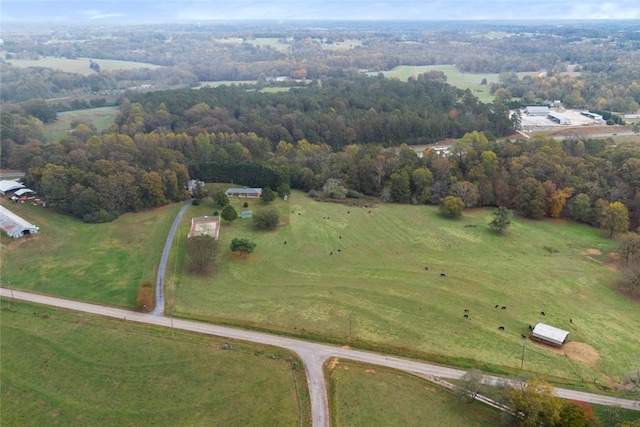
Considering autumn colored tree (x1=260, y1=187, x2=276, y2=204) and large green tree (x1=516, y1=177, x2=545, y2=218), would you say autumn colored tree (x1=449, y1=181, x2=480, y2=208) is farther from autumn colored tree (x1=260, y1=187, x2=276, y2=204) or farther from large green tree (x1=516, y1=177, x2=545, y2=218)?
autumn colored tree (x1=260, y1=187, x2=276, y2=204)

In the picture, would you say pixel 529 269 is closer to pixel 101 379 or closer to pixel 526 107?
pixel 101 379

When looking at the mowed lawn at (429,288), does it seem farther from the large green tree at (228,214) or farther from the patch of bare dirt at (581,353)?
the large green tree at (228,214)

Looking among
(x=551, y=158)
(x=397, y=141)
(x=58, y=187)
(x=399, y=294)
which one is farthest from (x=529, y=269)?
(x=58, y=187)

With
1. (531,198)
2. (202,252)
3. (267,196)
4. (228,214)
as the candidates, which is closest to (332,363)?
(202,252)

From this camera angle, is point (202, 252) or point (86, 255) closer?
point (202, 252)

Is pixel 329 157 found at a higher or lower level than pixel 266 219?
lower

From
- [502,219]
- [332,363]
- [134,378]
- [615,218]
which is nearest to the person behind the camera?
[134,378]

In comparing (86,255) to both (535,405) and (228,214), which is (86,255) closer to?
(228,214)

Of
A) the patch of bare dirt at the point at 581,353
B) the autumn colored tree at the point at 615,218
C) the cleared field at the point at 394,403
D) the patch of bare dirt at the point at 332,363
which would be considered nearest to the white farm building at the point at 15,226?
the patch of bare dirt at the point at 332,363
